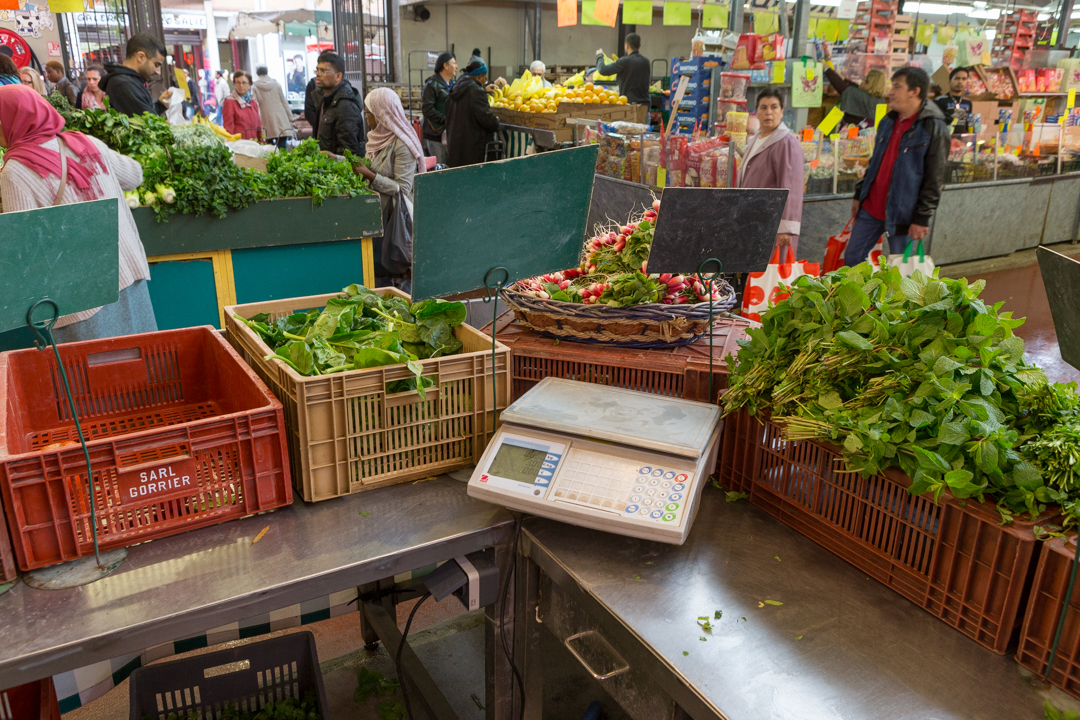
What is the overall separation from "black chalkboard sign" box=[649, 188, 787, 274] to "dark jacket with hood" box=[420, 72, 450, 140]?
7.02 m

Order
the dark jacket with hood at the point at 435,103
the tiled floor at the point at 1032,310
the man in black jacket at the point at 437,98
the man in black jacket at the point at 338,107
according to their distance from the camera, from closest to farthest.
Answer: the tiled floor at the point at 1032,310, the man in black jacket at the point at 338,107, the man in black jacket at the point at 437,98, the dark jacket with hood at the point at 435,103

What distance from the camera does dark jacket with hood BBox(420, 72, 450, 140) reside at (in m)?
8.45

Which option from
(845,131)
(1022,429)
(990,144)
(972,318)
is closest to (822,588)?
(1022,429)

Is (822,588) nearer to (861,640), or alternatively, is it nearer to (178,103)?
(861,640)

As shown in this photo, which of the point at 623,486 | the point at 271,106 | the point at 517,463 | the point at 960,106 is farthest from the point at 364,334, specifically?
the point at 271,106

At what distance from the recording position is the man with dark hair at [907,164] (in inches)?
198

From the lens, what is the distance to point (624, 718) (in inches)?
95.2

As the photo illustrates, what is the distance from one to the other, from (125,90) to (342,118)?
5.12ft

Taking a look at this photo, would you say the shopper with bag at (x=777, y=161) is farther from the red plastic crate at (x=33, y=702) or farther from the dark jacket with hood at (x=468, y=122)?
the red plastic crate at (x=33, y=702)

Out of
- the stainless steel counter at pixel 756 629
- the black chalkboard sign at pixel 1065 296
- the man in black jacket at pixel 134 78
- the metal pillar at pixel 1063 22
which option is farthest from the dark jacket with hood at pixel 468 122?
the metal pillar at pixel 1063 22

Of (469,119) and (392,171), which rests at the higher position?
(469,119)

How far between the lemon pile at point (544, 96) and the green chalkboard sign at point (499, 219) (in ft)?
24.3

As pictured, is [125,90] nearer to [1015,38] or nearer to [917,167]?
[917,167]

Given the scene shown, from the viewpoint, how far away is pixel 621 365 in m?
1.97
